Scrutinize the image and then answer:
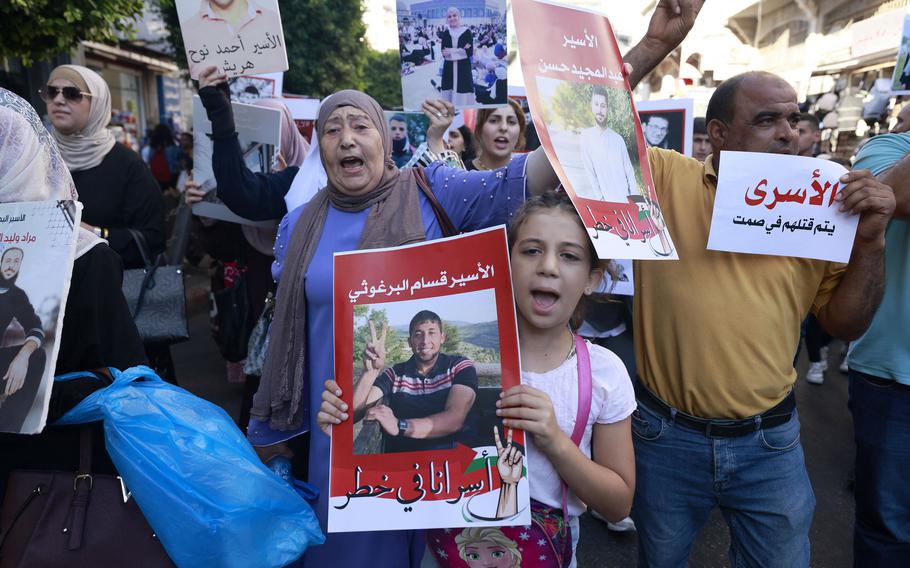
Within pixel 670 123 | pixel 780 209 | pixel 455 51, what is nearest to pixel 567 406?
pixel 780 209

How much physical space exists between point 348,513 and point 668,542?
109cm

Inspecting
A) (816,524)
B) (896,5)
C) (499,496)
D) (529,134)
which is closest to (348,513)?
(499,496)

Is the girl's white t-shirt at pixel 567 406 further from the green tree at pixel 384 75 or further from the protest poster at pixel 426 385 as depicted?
the green tree at pixel 384 75

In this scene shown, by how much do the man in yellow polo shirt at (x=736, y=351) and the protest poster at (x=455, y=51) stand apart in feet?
3.03

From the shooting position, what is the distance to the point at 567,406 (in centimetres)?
153

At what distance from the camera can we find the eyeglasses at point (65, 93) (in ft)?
10.5

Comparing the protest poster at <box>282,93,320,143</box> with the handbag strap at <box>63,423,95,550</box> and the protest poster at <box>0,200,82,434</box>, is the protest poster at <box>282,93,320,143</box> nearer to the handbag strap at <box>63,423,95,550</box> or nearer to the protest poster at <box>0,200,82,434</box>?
the protest poster at <box>0,200,82,434</box>

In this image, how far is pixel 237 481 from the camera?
1.37m

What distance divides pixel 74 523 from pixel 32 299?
48 centimetres

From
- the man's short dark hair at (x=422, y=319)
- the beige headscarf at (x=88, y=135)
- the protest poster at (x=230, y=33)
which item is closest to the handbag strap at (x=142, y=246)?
the beige headscarf at (x=88, y=135)

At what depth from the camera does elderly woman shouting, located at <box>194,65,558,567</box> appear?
71.5 inches

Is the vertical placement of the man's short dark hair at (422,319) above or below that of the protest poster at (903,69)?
below

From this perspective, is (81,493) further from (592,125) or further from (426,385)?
(592,125)

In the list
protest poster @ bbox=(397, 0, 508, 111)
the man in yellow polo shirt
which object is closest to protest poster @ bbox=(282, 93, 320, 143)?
protest poster @ bbox=(397, 0, 508, 111)
